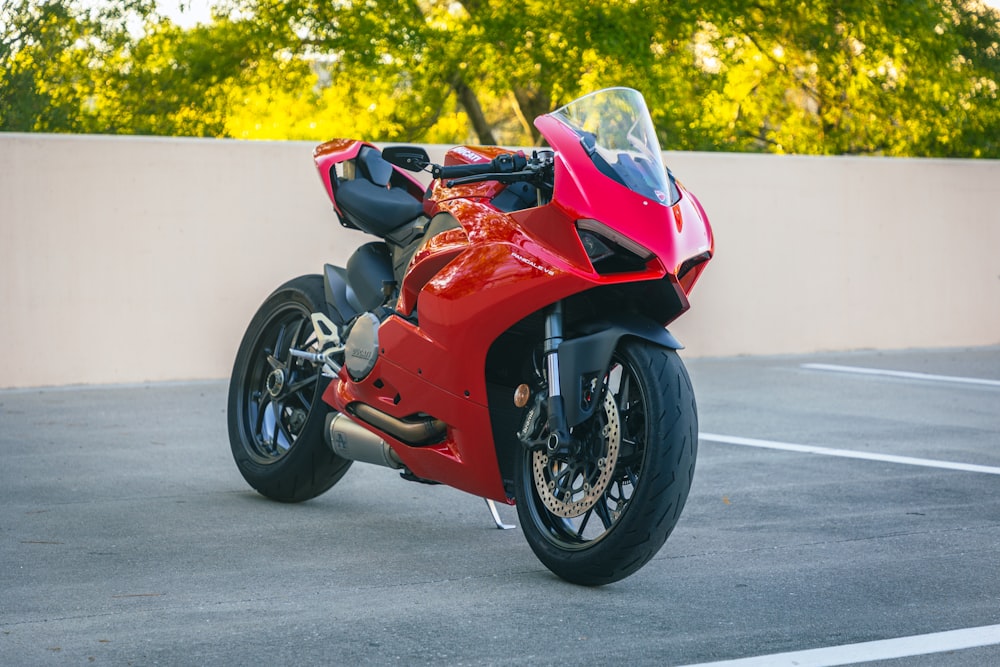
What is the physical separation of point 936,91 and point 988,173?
244 cm

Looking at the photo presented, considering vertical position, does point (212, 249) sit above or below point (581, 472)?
below

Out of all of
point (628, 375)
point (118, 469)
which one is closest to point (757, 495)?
point (628, 375)

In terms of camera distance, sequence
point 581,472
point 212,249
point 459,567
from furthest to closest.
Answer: point 212,249 → point 459,567 → point 581,472

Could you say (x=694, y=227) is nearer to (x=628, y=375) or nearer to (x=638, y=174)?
(x=638, y=174)

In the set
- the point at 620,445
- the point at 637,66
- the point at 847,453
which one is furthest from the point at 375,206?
the point at 637,66

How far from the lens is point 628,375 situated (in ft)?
13.5

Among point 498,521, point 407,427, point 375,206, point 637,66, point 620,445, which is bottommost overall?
point 637,66

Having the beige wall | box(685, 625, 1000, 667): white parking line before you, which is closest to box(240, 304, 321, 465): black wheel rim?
box(685, 625, 1000, 667): white parking line

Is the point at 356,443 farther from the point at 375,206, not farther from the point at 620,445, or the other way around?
the point at 620,445

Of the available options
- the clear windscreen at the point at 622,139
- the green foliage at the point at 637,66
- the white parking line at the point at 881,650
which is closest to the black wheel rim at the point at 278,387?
the clear windscreen at the point at 622,139

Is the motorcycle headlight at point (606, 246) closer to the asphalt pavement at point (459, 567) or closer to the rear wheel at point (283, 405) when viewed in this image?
the asphalt pavement at point (459, 567)

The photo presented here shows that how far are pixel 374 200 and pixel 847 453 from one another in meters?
3.11

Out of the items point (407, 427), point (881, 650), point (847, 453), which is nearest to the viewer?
point (881, 650)

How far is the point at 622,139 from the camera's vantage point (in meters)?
4.24
